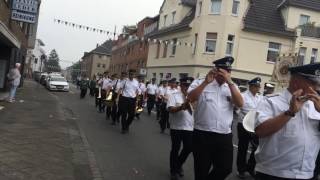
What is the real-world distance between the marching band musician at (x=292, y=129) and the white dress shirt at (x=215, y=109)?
2.08 meters

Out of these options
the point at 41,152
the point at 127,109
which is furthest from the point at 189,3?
the point at 41,152

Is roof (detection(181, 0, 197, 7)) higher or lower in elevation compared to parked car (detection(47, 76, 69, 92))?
higher

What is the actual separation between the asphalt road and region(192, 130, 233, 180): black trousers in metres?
2.38

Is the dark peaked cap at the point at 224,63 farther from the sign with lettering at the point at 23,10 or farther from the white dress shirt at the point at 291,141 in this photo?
the sign with lettering at the point at 23,10

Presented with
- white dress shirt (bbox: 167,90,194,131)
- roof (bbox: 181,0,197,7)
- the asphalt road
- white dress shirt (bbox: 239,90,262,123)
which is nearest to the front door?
the asphalt road

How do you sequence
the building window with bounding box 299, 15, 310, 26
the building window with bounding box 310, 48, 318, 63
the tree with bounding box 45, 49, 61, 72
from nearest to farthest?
the building window with bounding box 310, 48, 318, 63 < the building window with bounding box 299, 15, 310, 26 < the tree with bounding box 45, 49, 61, 72

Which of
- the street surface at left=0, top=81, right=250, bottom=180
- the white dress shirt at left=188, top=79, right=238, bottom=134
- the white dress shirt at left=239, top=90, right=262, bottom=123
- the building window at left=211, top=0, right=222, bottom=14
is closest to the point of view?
the white dress shirt at left=188, top=79, right=238, bottom=134

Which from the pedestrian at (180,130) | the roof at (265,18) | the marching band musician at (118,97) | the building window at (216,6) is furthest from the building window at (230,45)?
the pedestrian at (180,130)

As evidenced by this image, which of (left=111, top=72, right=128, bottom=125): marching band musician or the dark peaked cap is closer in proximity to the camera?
the dark peaked cap

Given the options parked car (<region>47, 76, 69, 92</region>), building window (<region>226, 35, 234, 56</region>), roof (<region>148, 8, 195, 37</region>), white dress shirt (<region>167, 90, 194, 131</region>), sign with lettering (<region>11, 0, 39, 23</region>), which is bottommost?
parked car (<region>47, 76, 69, 92</region>)

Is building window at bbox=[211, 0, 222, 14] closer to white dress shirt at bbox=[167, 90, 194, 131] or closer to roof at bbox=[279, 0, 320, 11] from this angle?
roof at bbox=[279, 0, 320, 11]

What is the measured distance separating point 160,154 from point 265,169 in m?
7.11

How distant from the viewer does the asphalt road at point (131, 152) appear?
9164mm

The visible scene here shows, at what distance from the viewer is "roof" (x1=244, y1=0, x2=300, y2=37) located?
40.9 meters
